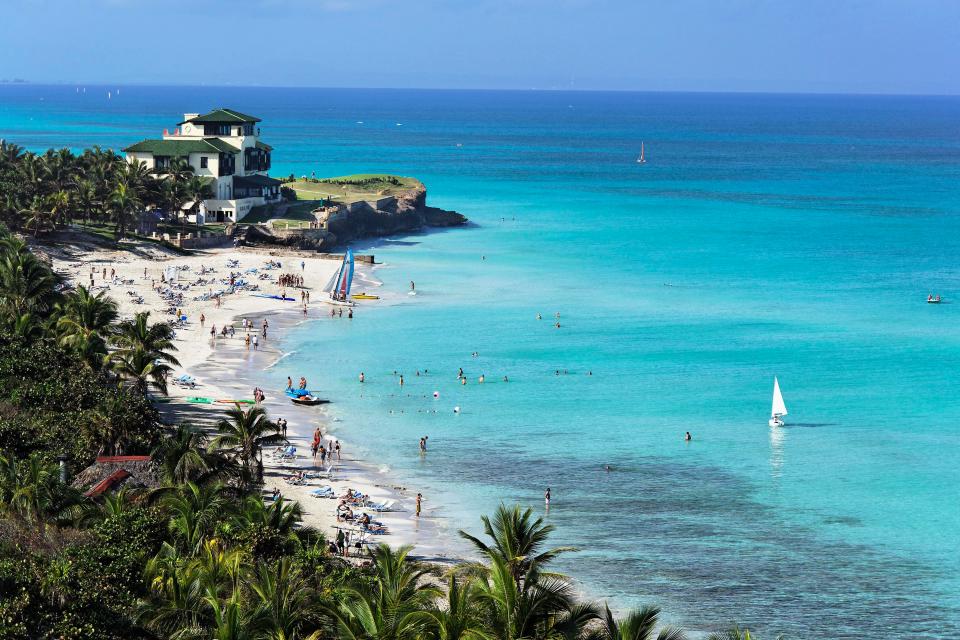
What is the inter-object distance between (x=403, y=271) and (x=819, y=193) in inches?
3135

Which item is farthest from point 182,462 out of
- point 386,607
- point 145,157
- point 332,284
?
point 145,157

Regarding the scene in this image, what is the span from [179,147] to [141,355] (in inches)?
2239

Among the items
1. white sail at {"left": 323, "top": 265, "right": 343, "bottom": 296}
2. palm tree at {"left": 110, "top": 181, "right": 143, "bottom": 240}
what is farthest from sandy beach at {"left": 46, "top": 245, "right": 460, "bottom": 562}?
palm tree at {"left": 110, "top": 181, "right": 143, "bottom": 240}

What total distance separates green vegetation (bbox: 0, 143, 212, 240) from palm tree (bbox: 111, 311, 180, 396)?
3569 centimetres

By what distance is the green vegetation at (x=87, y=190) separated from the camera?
273 ft

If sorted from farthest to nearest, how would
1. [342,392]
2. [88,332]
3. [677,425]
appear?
1. [342,392]
2. [677,425]
3. [88,332]

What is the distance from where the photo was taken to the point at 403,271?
309 ft

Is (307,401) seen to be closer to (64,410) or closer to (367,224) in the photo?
(64,410)

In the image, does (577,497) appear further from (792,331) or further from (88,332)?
(792,331)

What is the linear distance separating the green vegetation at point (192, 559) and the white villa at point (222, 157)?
181 ft

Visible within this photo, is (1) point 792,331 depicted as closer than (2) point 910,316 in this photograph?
Yes

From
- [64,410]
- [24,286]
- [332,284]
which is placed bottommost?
[64,410]

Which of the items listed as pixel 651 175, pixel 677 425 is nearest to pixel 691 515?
pixel 677 425

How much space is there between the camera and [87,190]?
88625 mm
